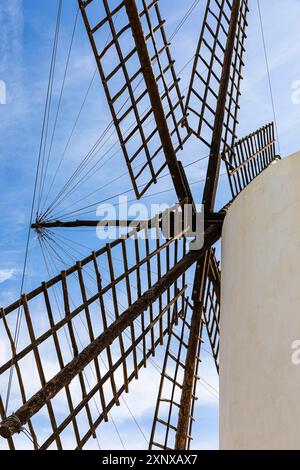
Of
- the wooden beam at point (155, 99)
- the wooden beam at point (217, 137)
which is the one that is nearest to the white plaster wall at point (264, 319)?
the wooden beam at point (155, 99)

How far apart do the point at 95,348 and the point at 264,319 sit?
1362mm

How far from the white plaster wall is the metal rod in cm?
89

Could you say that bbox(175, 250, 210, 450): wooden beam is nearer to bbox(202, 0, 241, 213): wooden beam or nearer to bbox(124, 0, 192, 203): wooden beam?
bbox(202, 0, 241, 213): wooden beam

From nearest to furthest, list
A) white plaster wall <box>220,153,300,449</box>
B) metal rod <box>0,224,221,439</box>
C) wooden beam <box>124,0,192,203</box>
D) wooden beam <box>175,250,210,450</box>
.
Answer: white plaster wall <box>220,153,300,449</box> → metal rod <box>0,224,221,439</box> → wooden beam <box>124,0,192,203</box> → wooden beam <box>175,250,210,450</box>

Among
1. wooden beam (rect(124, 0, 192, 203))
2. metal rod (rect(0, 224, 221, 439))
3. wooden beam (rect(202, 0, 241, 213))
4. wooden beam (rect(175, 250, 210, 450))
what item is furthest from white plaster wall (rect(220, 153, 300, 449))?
wooden beam (rect(175, 250, 210, 450))

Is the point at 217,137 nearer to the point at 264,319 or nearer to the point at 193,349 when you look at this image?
the point at 193,349

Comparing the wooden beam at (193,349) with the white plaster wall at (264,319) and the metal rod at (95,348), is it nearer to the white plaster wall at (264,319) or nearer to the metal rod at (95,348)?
the metal rod at (95,348)

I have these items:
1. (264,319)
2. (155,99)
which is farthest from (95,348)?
(155,99)

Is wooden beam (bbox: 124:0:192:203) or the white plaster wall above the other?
wooden beam (bbox: 124:0:192:203)

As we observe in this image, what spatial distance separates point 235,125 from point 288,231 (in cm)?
358

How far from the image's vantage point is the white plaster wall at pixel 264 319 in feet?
6.95

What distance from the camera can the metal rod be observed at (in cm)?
269

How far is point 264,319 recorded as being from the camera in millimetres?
2338
